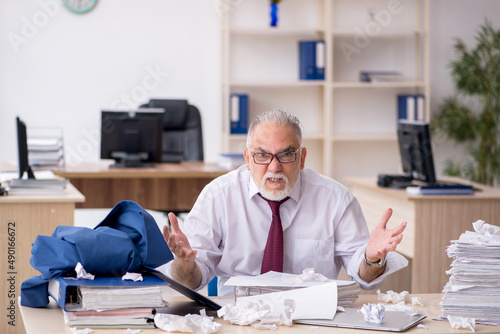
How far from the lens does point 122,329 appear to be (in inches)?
59.9

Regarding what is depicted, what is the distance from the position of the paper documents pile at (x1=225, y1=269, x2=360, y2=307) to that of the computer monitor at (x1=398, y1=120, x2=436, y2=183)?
6.91ft

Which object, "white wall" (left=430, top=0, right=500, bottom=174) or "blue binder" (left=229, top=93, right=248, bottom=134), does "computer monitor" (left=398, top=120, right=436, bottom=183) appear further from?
"white wall" (left=430, top=0, right=500, bottom=174)

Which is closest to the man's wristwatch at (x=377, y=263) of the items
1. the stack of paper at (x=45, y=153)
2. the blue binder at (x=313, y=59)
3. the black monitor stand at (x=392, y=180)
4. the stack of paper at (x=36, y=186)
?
the stack of paper at (x=36, y=186)

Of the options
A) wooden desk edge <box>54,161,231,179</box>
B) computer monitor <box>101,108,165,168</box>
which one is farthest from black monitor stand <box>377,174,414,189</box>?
computer monitor <box>101,108,165,168</box>

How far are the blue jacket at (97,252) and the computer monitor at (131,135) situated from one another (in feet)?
9.25

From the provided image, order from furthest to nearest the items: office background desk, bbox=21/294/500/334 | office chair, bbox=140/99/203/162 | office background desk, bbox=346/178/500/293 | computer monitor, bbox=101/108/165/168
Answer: office chair, bbox=140/99/203/162 < computer monitor, bbox=101/108/165/168 < office background desk, bbox=346/178/500/293 < office background desk, bbox=21/294/500/334

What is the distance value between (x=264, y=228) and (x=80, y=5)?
13.2ft

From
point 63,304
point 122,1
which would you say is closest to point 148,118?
point 122,1

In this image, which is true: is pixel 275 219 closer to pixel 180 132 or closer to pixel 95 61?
pixel 180 132

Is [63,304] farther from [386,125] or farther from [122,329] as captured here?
[386,125]

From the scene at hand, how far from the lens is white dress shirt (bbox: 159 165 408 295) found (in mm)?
2180

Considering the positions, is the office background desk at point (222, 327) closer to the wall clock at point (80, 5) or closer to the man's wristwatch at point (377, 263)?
the man's wristwatch at point (377, 263)

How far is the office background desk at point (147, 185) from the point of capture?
436 cm

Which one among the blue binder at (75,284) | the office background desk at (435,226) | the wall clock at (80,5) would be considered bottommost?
the office background desk at (435,226)
